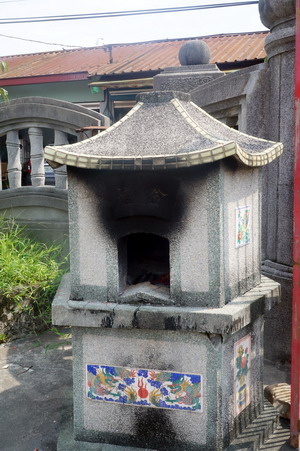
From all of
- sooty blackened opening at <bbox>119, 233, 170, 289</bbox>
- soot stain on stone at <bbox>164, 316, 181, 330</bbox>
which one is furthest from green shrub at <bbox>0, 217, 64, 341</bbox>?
soot stain on stone at <bbox>164, 316, 181, 330</bbox>

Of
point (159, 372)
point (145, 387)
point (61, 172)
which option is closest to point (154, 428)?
point (145, 387)

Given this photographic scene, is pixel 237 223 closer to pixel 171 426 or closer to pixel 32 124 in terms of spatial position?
pixel 171 426

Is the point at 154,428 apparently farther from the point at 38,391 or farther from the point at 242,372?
the point at 38,391

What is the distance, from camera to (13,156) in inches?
278

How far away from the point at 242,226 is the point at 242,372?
1.04 meters

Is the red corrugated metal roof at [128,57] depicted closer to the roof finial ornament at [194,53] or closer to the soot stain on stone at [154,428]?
the roof finial ornament at [194,53]

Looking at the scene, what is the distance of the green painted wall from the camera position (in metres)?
13.5

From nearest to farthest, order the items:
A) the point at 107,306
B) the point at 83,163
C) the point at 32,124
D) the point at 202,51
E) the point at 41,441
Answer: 1. the point at 83,163
2. the point at 107,306
3. the point at 41,441
4. the point at 202,51
5. the point at 32,124

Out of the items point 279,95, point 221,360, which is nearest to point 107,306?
point 221,360

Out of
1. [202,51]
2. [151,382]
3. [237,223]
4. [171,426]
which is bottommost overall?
[171,426]

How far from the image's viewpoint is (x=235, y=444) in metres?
3.26

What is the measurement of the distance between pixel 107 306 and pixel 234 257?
903 mm

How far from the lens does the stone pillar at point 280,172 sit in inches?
185

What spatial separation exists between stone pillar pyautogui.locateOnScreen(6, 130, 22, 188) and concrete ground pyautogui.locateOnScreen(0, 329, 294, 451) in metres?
2.44
